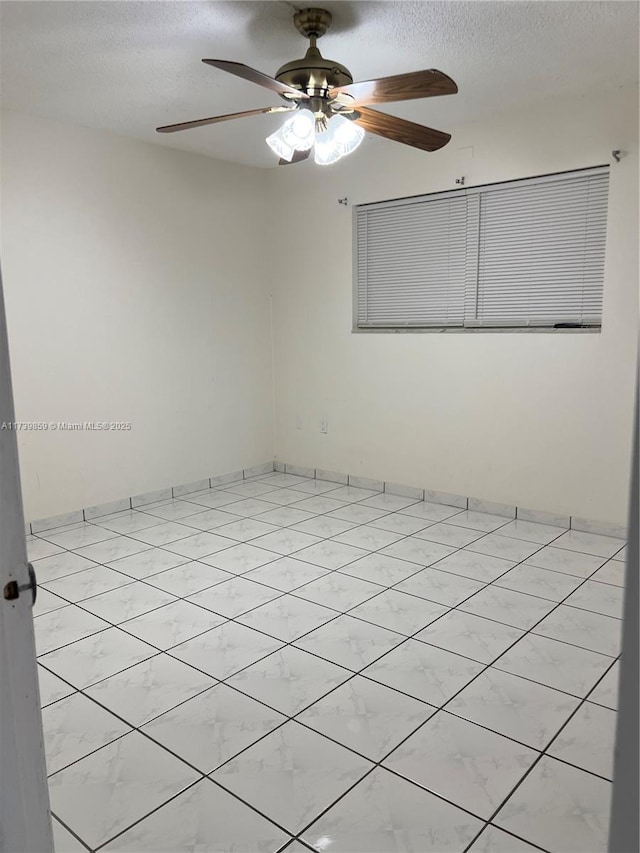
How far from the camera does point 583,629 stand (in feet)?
8.68

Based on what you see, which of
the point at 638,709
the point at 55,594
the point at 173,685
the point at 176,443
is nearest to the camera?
the point at 638,709

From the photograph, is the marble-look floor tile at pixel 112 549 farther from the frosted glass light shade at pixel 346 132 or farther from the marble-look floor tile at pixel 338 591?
the frosted glass light shade at pixel 346 132

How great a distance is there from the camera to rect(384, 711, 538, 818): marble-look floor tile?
175 centimetres

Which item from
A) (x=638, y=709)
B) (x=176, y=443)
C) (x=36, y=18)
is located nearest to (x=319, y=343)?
(x=176, y=443)

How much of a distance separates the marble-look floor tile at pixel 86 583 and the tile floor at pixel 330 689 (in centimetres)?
1

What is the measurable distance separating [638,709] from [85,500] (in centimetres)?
403

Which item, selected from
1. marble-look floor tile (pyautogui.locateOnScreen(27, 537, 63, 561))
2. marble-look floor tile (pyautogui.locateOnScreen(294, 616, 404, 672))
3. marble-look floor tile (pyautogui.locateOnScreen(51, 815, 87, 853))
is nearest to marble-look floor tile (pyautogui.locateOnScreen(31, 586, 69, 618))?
marble-look floor tile (pyautogui.locateOnScreen(27, 537, 63, 561))

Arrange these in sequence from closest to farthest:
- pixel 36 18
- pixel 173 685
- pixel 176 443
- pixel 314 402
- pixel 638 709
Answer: pixel 638 709, pixel 173 685, pixel 36 18, pixel 176 443, pixel 314 402

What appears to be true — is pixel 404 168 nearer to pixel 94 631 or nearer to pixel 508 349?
pixel 508 349

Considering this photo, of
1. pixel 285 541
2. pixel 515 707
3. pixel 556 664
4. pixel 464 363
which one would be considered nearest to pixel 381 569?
pixel 285 541

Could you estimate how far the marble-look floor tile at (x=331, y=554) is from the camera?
341cm

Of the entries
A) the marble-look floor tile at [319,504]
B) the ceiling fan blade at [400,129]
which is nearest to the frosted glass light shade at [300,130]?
the ceiling fan blade at [400,129]

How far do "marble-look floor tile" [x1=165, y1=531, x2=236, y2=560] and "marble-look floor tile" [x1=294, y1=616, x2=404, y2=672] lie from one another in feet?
3.69

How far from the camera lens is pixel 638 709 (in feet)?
2.17
